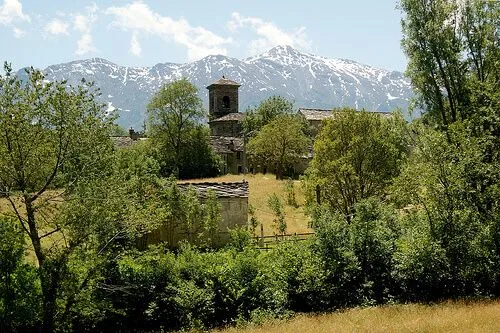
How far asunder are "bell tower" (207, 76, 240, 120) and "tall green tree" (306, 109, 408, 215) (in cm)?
7313

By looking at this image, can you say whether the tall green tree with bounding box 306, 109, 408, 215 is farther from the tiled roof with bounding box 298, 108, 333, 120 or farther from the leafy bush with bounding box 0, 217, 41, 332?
the tiled roof with bounding box 298, 108, 333, 120

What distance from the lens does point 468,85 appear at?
27.2 m

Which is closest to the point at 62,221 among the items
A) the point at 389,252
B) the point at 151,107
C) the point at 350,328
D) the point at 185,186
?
the point at 350,328

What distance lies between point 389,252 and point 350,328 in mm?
6611

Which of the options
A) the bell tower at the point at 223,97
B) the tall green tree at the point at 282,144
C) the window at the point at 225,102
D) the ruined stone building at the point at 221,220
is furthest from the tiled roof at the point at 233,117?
the ruined stone building at the point at 221,220

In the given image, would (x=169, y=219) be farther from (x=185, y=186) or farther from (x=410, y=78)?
(x=410, y=78)

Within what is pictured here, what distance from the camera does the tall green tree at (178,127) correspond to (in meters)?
73.8

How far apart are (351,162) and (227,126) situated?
2752 inches

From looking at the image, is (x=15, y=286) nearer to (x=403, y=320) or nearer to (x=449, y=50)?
(x=403, y=320)

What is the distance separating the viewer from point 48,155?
1747cm

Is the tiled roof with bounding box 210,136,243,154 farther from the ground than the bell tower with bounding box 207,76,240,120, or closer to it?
closer to it

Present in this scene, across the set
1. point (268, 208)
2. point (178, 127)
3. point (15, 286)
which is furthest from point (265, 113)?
point (15, 286)

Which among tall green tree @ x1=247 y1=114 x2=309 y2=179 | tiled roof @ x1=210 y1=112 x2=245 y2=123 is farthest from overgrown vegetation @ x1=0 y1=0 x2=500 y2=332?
tiled roof @ x1=210 y1=112 x2=245 y2=123

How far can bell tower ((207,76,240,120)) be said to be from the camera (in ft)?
357
